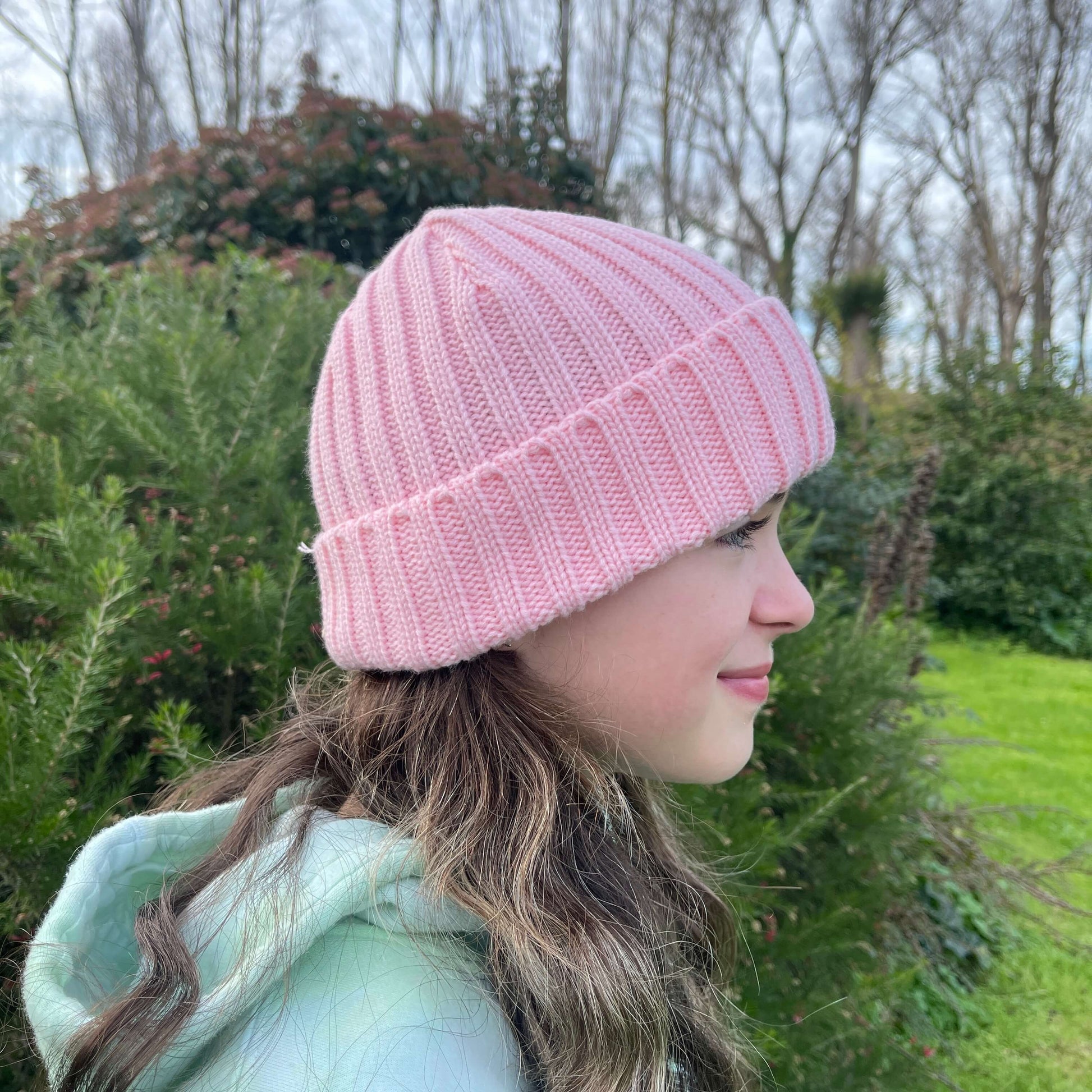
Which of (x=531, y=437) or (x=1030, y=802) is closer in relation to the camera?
(x=531, y=437)

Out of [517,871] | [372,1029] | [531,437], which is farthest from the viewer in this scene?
[531,437]

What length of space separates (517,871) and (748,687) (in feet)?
1.54

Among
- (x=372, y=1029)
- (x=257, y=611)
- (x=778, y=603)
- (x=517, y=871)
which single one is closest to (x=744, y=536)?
(x=778, y=603)

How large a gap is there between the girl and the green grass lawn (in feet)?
8.54

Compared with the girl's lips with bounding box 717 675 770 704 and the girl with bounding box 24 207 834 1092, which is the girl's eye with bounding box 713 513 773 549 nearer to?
the girl with bounding box 24 207 834 1092

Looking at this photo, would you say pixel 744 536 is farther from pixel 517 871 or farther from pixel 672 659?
pixel 517 871

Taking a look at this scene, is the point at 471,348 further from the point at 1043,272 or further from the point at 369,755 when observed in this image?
the point at 1043,272

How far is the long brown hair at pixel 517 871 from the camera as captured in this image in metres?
0.98

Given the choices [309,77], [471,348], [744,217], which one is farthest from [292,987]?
[744,217]

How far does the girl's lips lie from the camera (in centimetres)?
128

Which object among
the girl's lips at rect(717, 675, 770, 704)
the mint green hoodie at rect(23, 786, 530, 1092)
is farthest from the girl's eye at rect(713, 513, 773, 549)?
the mint green hoodie at rect(23, 786, 530, 1092)

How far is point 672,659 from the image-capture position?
120 centimetres

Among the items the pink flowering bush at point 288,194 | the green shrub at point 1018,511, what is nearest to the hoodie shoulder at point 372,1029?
the pink flowering bush at point 288,194

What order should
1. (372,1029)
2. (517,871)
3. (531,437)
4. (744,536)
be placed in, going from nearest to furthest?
1. (372,1029)
2. (517,871)
3. (531,437)
4. (744,536)
